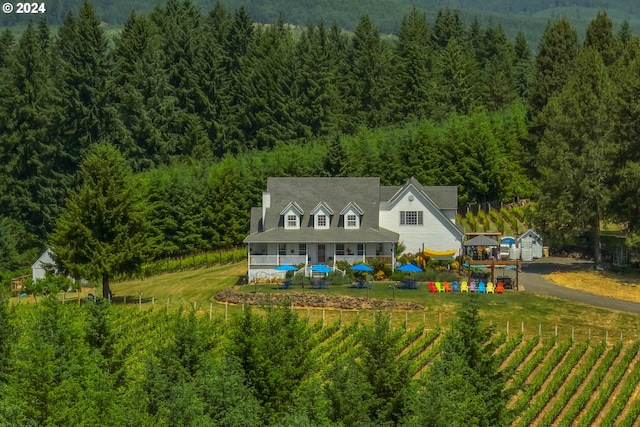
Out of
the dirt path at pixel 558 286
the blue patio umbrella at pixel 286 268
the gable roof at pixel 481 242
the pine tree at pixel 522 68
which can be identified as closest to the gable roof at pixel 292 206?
the blue patio umbrella at pixel 286 268

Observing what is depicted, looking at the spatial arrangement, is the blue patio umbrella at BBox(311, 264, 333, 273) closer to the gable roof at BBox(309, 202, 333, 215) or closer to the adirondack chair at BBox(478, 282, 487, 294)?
the gable roof at BBox(309, 202, 333, 215)

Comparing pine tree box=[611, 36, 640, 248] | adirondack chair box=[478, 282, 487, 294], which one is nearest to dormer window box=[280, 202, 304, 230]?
adirondack chair box=[478, 282, 487, 294]

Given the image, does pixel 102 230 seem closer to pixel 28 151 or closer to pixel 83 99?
pixel 28 151

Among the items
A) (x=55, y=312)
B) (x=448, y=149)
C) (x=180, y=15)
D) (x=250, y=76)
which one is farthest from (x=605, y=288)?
(x=180, y=15)

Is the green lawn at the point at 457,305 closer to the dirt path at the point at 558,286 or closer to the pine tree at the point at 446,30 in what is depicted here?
the dirt path at the point at 558,286

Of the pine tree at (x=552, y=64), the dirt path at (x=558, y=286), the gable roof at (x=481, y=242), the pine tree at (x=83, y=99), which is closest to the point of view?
the dirt path at (x=558, y=286)

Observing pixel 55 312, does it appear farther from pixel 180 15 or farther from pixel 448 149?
pixel 180 15

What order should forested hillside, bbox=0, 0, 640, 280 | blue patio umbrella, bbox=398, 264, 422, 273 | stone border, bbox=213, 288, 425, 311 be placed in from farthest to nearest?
1. forested hillside, bbox=0, 0, 640, 280
2. blue patio umbrella, bbox=398, 264, 422, 273
3. stone border, bbox=213, 288, 425, 311
